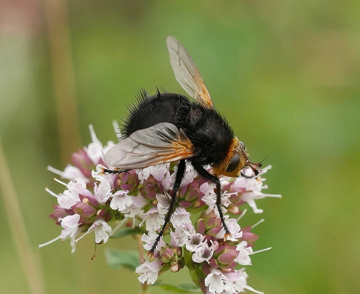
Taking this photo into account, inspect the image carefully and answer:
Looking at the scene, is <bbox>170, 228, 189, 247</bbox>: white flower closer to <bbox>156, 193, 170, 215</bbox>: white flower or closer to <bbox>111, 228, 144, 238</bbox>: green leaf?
<bbox>156, 193, 170, 215</bbox>: white flower

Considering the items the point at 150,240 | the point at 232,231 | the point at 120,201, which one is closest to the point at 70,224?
the point at 120,201

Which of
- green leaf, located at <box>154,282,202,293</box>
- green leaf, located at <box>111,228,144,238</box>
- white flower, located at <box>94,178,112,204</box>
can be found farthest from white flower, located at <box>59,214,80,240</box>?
green leaf, located at <box>154,282,202,293</box>

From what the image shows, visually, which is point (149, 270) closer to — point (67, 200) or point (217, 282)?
point (217, 282)

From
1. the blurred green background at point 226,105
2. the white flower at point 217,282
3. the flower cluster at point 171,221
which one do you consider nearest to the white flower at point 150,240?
the flower cluster at point 171,221

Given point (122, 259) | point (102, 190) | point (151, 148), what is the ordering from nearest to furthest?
point (151, 148) < point (102, 190) < point (122, 259)

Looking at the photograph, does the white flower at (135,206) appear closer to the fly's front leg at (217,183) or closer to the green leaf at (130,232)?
the green leaf at (130,232)

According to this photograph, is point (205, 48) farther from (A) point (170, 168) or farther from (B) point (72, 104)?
(A) point (170, 168)
